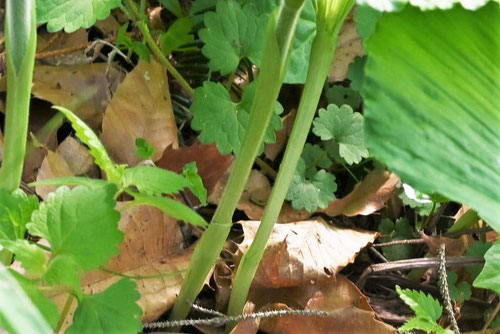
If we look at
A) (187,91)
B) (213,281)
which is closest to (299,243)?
(213,281)

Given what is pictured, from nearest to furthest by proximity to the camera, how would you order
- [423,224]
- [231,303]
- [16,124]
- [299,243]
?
[16,124], [231,303], [299,243], [423,224]

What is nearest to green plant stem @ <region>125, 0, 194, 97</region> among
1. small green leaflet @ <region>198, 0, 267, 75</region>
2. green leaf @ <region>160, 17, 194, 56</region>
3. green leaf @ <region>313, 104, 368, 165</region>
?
green leaf @ <region>160, 17, 194, 56</region>

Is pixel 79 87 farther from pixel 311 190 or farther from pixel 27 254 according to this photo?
pixel 27 254

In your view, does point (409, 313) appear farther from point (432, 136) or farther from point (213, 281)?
point (432, 136)

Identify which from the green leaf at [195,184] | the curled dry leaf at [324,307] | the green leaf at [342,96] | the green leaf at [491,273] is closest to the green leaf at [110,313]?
the green leaf at [195,184]

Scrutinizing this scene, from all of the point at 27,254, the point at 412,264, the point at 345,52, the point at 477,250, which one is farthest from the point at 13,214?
the point at 345,52

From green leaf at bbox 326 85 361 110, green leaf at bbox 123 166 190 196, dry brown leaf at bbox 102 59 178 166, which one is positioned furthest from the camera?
green leaf at bbox 326 85 361 110

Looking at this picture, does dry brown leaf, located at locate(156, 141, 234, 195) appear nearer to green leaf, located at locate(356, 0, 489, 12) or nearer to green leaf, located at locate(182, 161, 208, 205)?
green leaf, located at locate(182, 161, 208, 205)
